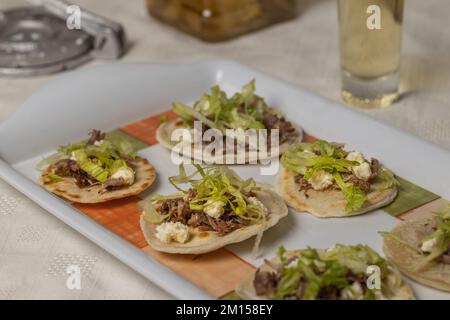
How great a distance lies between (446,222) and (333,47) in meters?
1.64

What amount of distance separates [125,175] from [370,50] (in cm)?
99

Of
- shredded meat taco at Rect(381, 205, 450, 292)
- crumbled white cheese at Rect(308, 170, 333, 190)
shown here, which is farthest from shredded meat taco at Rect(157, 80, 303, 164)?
shredded meat taco at Rect(381, 205, 450, 292)

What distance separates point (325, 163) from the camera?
245 cm

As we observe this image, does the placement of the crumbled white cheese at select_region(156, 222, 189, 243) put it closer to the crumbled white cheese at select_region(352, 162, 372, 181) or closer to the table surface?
the table surface

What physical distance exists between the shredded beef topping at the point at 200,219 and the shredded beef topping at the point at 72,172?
325 millimetres

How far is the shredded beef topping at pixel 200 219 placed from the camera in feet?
7.38

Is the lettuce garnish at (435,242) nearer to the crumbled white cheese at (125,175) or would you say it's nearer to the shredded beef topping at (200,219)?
the shredded beef topping at (200,219)

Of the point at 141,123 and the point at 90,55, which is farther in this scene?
the point at 90,55

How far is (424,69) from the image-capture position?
3.40 metres

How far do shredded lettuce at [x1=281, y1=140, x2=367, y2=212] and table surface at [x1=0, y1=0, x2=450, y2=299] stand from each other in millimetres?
541

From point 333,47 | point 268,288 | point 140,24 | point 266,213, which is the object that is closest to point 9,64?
point 140,24

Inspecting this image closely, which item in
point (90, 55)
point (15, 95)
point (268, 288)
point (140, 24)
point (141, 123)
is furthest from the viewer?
point (140, 24)

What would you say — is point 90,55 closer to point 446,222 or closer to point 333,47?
point 333,47

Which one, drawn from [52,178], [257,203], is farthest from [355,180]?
[52,178]
